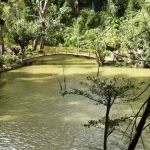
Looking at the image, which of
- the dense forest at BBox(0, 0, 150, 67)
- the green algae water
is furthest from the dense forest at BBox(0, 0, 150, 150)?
the green algae water

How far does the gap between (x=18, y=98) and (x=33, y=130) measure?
5069mm

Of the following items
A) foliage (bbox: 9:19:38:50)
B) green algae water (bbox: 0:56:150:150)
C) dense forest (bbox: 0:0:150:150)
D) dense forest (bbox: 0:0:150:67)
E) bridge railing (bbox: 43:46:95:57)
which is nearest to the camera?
green algae water (bbox: 0:56:150:150)

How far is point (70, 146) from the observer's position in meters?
12.8

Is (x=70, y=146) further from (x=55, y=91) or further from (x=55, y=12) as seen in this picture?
(x=55, y=12)

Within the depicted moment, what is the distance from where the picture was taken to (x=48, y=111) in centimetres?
1686

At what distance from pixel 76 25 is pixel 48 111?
76.3 feet

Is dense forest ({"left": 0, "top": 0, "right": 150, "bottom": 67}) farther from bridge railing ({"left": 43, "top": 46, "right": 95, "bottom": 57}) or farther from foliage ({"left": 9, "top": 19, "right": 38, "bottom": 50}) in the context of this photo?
bridge railing ({"left": 43, "top": 46, "right": 95, "bottom": 57})

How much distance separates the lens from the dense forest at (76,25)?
27672 mm

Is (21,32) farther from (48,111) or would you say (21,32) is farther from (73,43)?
(48,111)

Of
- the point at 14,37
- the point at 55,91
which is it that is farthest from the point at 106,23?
the point at 55,91

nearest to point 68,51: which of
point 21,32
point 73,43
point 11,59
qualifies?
point 73,43

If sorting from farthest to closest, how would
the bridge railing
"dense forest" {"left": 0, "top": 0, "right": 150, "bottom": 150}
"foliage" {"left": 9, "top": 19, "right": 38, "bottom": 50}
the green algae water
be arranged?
1. the bridge railing
2. "foliage" {"left": 9, "top": 19, "right": 38, "bottom": 50}
3. "dense forest" {"left": 0, "top": 0, "right": 150, "bottom": 150}
4. the green algae water

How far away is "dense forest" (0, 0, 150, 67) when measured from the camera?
1089 inches

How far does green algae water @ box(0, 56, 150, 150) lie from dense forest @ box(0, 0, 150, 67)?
2.24m
